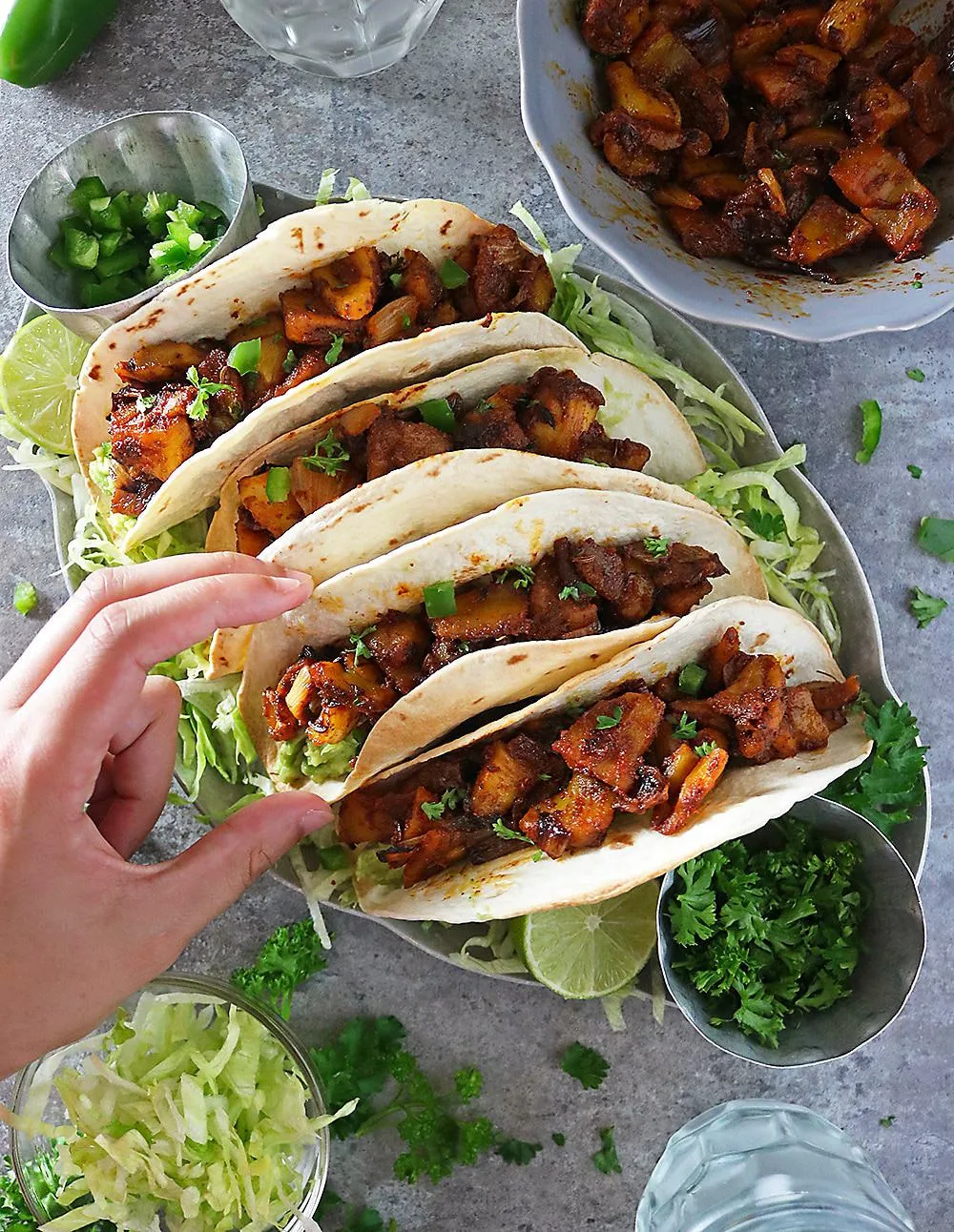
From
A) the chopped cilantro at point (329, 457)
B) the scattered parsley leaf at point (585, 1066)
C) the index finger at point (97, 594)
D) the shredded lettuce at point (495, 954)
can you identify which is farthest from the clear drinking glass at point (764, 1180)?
the chopped cilantro at point (329, 457)

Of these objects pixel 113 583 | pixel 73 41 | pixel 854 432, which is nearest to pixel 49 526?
pixel 113 583

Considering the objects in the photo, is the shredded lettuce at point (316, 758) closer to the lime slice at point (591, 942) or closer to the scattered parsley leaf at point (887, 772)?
the lime slice at point (591, 942)

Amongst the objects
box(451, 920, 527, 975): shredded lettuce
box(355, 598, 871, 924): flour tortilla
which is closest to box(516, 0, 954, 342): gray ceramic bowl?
box(355, 598, 871, 924): flour tortilla

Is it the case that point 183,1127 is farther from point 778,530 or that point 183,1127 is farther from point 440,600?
point 778,530

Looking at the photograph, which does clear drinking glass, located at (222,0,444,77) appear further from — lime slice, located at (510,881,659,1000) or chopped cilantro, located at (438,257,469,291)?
lime slice, located at (510,881,659,1000)

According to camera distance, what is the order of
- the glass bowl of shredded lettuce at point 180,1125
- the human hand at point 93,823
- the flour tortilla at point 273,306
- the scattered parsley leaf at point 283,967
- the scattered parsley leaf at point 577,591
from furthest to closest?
the scattered parsley leaf at point 283,967 → the glass bowl of shredded lettuce at point 180,1125 → the flour tortilla at point 273,306 → the scattered parsley leaf at point 577,591 → the human hand at point 93,823

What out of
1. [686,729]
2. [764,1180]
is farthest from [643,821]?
[764,1180]
